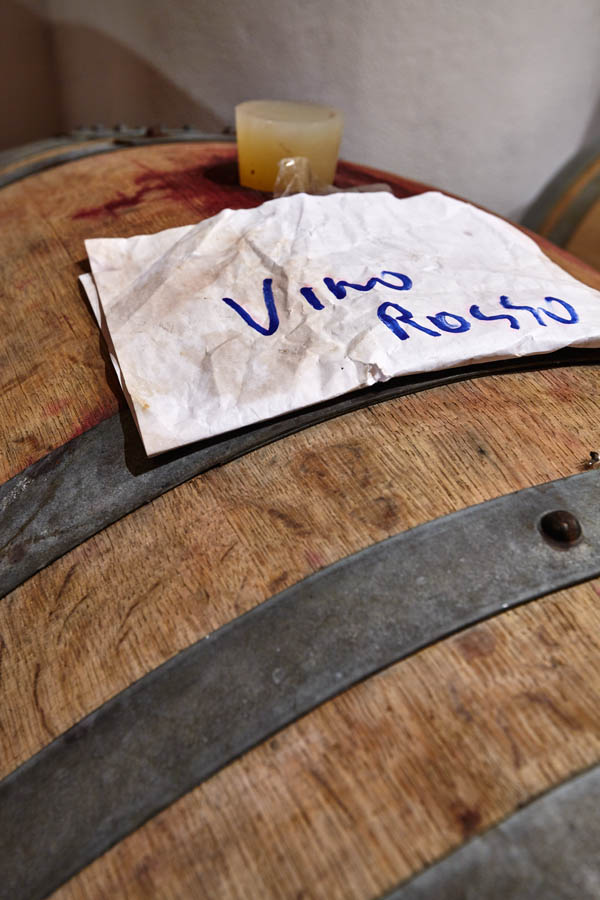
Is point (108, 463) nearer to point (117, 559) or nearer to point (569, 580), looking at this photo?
point (117, 559)

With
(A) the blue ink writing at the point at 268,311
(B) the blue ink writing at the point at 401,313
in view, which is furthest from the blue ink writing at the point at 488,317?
(A) the blue ink writing at the point at 268,311

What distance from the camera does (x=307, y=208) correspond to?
0.96m

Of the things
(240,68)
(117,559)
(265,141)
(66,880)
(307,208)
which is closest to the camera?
(66,880)

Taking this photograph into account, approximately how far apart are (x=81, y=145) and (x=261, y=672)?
1.28 m

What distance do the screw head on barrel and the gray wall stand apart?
1.75 meters

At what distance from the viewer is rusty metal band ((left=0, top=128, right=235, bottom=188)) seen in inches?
51.8

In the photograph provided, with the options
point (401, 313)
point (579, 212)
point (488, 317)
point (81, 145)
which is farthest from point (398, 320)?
point (579, 212)

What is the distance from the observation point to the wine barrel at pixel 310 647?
17.9 inches

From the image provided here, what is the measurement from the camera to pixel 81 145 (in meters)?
1.39

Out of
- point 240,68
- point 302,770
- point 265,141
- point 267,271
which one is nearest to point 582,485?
point 302,770

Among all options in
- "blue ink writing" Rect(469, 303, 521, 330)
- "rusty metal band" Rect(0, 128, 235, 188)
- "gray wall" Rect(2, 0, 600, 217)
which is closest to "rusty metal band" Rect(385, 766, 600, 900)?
"blue ink writing" Rect(469, 303, 521, 330)

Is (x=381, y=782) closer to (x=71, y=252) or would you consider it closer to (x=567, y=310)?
(x=567, y=310)

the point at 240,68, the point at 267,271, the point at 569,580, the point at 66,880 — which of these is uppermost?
the point at 240,68

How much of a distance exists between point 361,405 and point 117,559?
0.30m
